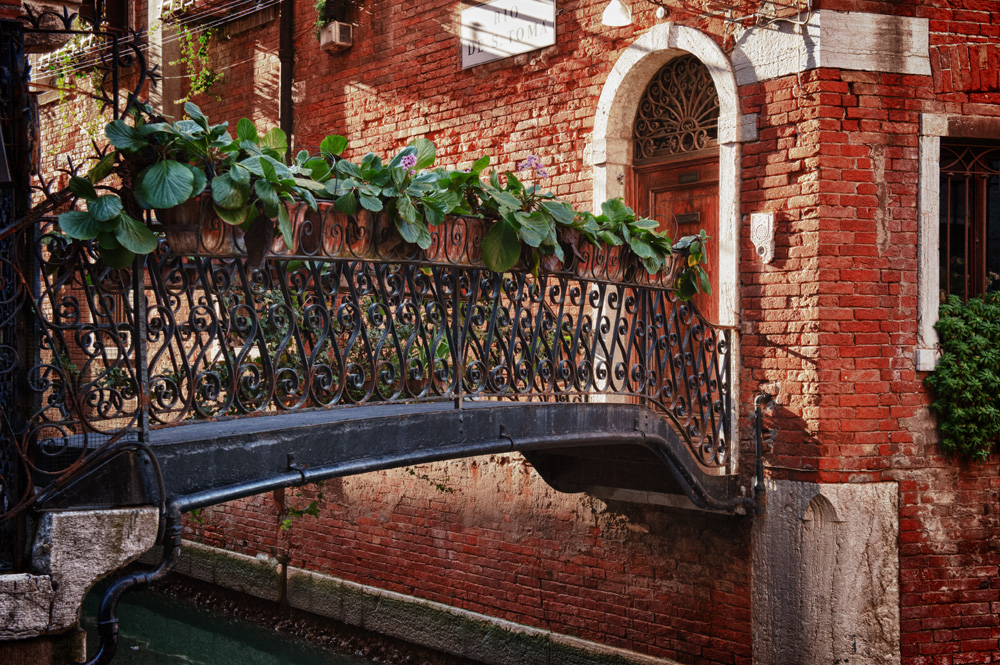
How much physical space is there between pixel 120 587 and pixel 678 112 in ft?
16.3

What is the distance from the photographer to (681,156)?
6891 mm

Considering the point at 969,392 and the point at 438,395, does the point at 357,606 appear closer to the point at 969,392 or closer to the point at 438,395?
the point at 438,395

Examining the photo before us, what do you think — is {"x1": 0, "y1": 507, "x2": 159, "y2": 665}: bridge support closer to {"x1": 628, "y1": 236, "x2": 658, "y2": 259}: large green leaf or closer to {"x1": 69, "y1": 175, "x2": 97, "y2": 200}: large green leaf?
{"x1": 69, "y1": 175, "x2": 97, "y2": 200}: large green leaf

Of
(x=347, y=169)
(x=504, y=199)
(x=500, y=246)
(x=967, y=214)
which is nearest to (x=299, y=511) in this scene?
(x=500, y=246)

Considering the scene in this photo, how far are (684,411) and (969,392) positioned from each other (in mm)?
1697

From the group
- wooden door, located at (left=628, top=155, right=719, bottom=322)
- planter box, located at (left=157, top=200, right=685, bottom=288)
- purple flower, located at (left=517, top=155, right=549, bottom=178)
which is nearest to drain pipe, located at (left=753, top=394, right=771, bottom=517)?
wooden door, located at (left=628, top=155, right=719, bottom=322)

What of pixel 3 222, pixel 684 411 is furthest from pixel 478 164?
pixel 684 411

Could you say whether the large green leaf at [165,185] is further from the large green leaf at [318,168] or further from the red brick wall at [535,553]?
the red brick wall at [535,553]

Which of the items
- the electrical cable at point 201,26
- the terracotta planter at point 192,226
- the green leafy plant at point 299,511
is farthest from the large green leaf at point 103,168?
the electrical cable at point 201,26

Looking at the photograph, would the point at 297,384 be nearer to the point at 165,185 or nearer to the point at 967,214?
the point at 165,185

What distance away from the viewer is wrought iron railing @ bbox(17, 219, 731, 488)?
11.3 feet

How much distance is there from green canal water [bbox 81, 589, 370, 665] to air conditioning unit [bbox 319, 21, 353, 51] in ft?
17.7

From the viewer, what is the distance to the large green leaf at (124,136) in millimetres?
3338

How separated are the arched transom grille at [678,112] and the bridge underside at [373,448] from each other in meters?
2.12
